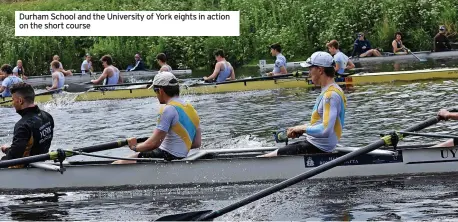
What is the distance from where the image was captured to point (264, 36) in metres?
43.6

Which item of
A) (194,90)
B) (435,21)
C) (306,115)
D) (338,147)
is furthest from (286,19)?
(338,147)

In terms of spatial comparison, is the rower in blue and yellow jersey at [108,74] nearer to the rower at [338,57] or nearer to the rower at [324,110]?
Result: the rower at [338,57]

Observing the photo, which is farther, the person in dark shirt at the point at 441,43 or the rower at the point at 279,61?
the person in dark shirt at the point at 441,43

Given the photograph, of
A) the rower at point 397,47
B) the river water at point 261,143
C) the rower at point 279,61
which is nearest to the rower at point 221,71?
the river water at point 261,143

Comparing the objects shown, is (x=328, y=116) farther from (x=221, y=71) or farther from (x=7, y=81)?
(x=7, y=81)

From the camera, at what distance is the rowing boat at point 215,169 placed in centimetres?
1260

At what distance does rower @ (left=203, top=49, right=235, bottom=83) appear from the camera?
1092 inches

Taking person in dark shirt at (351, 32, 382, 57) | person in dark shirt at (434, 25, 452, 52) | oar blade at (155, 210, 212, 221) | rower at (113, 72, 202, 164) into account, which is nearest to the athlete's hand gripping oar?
person in dark shirt at (351, 32, 382, 57)

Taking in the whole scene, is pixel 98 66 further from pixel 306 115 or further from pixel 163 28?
pixel 306 115

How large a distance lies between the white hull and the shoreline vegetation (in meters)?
28.7

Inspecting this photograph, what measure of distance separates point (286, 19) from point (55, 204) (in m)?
32.7

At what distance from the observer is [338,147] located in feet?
41.9

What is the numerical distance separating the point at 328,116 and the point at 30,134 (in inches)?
183

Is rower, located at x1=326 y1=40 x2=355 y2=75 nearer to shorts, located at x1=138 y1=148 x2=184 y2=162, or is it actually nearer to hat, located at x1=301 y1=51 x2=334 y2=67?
shorts, located at x1=138 y1=148 x2=184 y2=162
